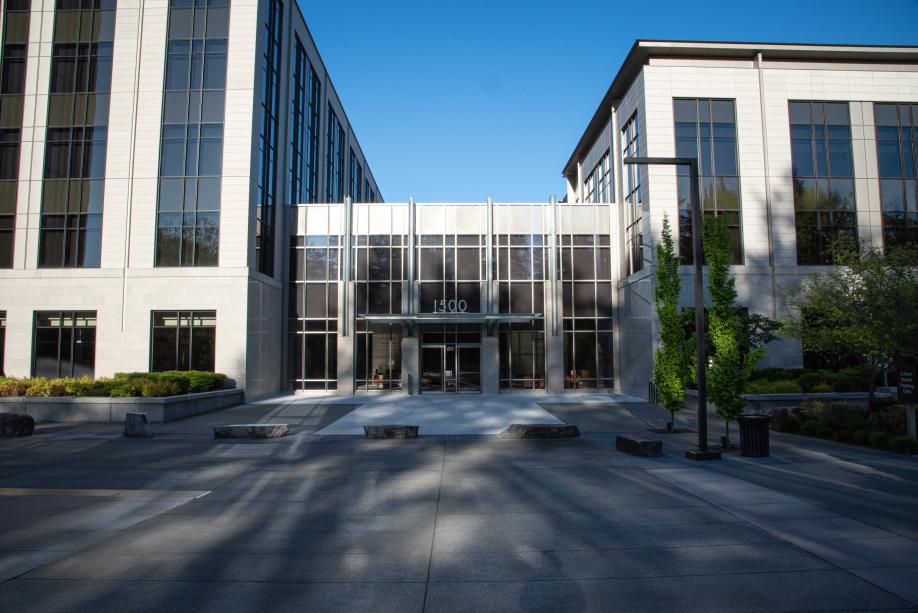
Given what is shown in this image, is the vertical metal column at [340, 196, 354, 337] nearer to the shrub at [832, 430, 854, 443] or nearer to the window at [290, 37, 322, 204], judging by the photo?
the window at [290, 37, 322, 204]

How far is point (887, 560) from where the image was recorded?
5.96m

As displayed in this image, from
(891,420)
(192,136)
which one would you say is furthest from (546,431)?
(192,136)

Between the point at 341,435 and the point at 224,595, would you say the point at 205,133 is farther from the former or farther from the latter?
the point at 224,595

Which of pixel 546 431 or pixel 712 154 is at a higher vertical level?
pixel 712 154

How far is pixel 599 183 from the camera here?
35.2m

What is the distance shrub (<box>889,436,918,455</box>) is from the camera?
40.5 feet

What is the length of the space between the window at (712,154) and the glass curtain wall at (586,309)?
5.43 m

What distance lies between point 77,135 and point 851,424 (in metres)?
32.5

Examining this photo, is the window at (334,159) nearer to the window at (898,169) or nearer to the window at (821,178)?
the window at (821,178)

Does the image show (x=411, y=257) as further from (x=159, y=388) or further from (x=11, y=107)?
(x=11, y=107)

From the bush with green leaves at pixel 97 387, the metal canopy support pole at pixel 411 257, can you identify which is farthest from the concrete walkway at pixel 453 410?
the bush with green leaves at pixel 97 387

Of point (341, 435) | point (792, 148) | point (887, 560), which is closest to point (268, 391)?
point (341, 435)

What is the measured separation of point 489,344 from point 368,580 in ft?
78.0

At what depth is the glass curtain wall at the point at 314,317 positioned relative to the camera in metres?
29.8
